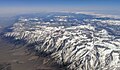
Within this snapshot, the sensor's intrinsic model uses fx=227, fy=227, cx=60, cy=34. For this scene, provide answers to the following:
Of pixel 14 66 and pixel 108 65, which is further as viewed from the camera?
pixel 14 66

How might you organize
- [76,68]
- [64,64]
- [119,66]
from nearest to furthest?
[119,66], [76,68], [64,64]

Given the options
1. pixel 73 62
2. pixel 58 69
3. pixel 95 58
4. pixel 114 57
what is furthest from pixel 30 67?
pixel 114 57

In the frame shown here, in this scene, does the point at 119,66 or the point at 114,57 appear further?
the point at 114,57

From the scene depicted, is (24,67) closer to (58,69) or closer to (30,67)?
(30,67)

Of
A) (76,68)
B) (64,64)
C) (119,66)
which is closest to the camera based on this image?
(119,66)

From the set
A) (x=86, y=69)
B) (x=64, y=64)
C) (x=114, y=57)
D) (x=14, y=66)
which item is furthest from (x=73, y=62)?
(x=14, y=66)

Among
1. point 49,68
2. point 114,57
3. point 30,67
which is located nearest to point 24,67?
point 30,67

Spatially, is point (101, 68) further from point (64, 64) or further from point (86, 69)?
point (64, 64)

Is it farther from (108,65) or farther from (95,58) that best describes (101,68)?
(95,58)
